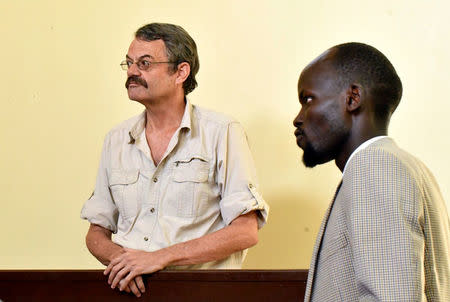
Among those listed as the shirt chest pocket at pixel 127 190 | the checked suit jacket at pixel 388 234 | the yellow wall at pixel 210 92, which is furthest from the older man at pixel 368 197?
the yellow wall at pixel 210 92

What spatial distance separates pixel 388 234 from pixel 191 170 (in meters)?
1.26

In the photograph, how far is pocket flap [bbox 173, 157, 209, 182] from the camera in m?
2.40

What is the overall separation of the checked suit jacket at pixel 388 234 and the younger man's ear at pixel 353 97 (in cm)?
11

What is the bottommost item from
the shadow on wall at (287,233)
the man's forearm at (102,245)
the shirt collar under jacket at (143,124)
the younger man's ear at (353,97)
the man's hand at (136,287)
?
the shadow on wall at (287,233)

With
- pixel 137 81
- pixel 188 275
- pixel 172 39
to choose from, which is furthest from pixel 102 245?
pixel 172 39

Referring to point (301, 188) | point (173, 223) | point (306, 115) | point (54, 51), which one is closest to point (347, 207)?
point (306, 115)

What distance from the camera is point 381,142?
134 centimetres

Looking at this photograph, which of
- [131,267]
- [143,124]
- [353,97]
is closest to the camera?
[353,97]

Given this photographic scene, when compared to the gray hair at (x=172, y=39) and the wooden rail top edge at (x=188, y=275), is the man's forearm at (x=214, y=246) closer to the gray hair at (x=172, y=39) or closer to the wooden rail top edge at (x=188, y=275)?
the wooden rail top edge at (x=188, y=275)

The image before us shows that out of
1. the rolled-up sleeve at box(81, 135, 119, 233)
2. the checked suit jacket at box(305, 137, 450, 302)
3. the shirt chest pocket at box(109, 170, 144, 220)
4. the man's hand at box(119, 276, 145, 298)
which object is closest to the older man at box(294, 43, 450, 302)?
the checked suit jacket at box(305, 137, 450, 302)

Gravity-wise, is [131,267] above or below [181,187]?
below

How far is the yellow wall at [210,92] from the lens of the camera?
304 cm

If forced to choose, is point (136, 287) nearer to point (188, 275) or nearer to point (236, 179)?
point (188, 275)

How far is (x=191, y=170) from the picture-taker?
2408 millimetres
